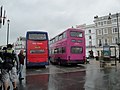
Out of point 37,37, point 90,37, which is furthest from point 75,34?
point 90,37

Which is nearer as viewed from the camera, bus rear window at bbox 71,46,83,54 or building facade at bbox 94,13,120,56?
bus rear window at bbox 71,46,83,54

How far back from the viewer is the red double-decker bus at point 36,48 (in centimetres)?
2344

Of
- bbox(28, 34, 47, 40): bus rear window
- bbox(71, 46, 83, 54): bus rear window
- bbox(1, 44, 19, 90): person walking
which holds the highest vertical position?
bbox(28, 34, 47, 40): bus rear window

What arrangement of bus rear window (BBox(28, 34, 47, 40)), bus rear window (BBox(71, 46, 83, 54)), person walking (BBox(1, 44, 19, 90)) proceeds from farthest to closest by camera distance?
bus rear window (BBox(71, 46, 83, 54)) → bus rear window (BBox(28, 34, 47, 40)) → person walking (BBox(1, 44, 19, 90))

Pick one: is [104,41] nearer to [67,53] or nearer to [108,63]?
[108,63]

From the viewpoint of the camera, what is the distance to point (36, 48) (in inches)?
927

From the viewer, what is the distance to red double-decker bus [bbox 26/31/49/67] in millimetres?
23438

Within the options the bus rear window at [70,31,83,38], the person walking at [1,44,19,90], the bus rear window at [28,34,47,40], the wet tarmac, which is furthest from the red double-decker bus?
the person walking at [1,44,19,90]

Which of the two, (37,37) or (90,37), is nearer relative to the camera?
(37,37)

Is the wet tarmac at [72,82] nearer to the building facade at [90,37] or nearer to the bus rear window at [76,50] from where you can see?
the bus rear window at [76,50]

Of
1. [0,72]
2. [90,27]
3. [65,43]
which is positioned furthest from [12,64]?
[90,27]

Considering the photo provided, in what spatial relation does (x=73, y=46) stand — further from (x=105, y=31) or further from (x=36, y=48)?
(x=105, y=31)

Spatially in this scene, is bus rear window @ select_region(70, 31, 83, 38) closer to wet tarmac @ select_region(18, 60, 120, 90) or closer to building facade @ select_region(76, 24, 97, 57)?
wet tarmac @ select_region(18, 60, 120, 90)

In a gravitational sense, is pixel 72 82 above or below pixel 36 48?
below
